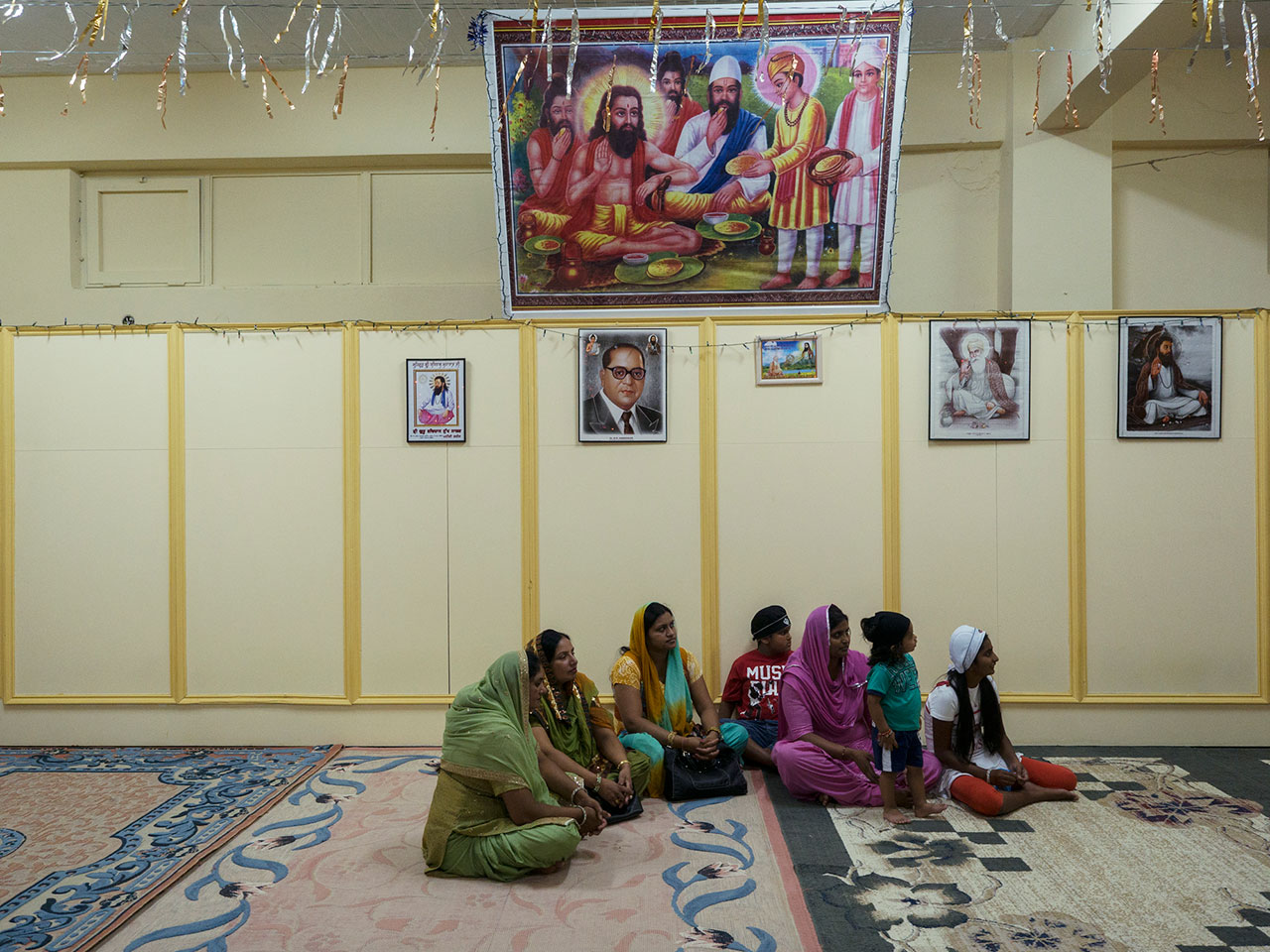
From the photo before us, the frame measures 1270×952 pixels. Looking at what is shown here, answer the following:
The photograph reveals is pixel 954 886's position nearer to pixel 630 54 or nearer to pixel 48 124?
pixel 630 54

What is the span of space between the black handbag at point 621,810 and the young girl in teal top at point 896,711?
104 cm

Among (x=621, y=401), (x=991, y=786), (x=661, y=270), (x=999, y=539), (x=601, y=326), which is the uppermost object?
(x=661, y=270)

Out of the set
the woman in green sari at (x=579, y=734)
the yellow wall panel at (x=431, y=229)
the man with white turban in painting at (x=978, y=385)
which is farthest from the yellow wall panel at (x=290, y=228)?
the man with white turban in painting at (x=978, y=385)

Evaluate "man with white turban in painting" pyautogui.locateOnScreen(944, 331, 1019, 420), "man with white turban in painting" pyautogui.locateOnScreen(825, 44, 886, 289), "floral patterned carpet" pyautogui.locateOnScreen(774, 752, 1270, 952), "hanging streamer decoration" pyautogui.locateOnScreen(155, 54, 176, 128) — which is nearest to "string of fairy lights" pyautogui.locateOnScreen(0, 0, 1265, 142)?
"hanging streamer decoration" pyautogui.locateOnScreen(155, 54, 176, 128)

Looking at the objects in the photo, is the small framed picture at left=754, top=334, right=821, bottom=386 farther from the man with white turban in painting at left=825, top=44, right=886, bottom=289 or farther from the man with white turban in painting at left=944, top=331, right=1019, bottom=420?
the man with white turban in painting at left=944, top=331, right=1019, bottom=420

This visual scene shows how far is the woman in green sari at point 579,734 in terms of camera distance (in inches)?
153

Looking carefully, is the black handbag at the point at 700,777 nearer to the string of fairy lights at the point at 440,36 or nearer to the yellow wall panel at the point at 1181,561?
the yellow wall panel at the point at 1181,561

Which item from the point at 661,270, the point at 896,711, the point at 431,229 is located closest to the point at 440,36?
the point at 431,229

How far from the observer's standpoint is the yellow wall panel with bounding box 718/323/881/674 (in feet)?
16.8

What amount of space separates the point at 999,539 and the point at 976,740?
4.20 ft

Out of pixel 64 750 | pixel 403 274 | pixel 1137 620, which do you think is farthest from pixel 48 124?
pixel 1137 620

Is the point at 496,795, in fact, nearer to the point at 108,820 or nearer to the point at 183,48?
the point at 108,820

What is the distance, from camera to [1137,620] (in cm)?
504

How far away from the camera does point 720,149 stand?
4902mm
